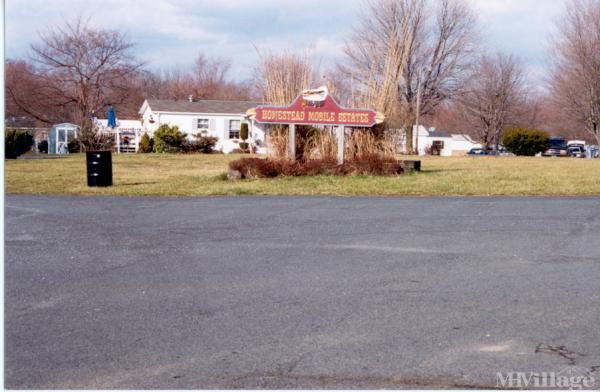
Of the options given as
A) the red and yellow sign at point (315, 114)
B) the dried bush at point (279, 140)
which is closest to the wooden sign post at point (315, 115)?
the red and yellow sign at point (315, 114)

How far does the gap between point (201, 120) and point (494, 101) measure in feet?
94.4

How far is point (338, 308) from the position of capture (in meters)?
5.52

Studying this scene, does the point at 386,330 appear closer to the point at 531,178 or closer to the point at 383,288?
the point at 383,288

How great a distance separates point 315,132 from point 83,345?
16030 mm

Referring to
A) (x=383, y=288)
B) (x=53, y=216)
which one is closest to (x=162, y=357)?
(x=383, y=288)

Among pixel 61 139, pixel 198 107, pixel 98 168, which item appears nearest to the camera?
pixel 98 168

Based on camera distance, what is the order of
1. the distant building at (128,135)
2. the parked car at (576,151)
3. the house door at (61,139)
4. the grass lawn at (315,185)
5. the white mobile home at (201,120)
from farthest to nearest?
the parked car at (576,151), the white mobile home at (201,120), the house door at (61,139), the distant building at (128,135), the grass lawn at (315,185)

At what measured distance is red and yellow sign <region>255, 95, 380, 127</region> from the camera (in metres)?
19.1

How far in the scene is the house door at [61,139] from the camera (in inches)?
1721

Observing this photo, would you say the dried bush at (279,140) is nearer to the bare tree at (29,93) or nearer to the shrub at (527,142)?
the shrub at (527,142)

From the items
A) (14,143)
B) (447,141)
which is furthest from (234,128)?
(447,141)

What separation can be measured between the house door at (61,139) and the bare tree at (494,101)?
3139 cm

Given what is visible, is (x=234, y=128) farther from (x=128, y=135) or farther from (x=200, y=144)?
(x=128, y=135)

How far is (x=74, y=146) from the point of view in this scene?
134 feet
